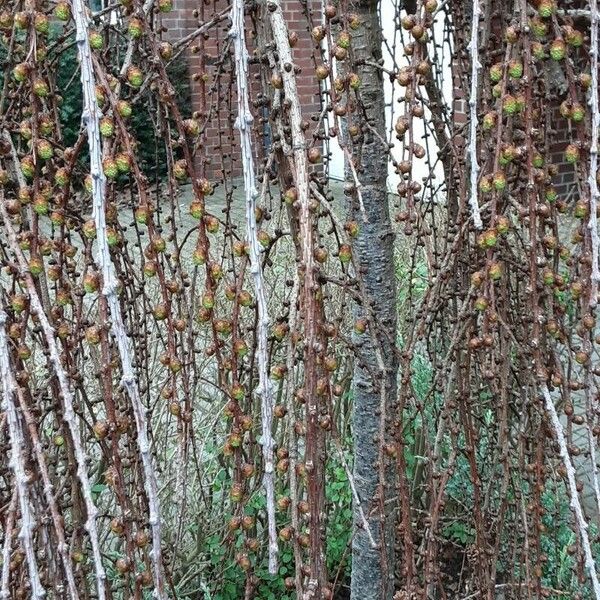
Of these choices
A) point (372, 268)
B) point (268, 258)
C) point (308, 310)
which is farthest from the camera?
point (372, 268)

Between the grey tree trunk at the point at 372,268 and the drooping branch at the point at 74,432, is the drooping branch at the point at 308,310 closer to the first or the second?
the drooping branch at the point at 74,432

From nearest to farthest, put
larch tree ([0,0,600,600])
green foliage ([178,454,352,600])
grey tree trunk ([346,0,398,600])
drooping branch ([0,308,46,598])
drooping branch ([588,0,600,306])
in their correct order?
drooping branch ([0,308,46,598])
larch tree ([0,0,600,600])
drooping branch ([588,0,600,306])
grey tree trunk ([346,0,398,600])
green foliage ([178,454,352,600])

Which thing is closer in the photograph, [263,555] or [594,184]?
[594,184]

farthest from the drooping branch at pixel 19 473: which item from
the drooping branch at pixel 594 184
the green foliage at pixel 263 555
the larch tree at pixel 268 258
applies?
the green foliage at pixel 263 555

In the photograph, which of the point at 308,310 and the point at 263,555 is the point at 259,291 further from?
the point at 263,555

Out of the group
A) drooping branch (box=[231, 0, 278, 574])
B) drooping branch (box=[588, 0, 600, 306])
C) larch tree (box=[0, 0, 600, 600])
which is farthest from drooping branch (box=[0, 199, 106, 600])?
drooping branch (box=[588, 0, 600, 306])

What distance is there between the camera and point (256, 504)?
10.1ft

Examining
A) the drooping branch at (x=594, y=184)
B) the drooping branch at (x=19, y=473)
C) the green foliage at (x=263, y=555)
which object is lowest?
the green foliage at (x=263, y=555)

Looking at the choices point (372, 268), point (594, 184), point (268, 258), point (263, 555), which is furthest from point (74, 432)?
point (263, 555)

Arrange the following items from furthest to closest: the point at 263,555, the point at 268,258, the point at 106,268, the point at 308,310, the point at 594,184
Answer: the point at 263,555 → the point at 268,258 → the point at 594,184 → the point at 308,310 → the point at 106,268

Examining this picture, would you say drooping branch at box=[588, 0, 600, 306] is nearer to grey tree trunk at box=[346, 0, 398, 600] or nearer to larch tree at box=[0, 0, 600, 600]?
larch tree at box=[0, 0, 600, 600]

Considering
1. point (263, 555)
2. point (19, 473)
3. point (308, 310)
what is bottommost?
point (263, 555)

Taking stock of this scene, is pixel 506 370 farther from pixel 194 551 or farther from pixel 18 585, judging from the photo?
pixel 194 551

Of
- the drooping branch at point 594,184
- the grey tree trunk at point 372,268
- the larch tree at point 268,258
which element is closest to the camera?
the larch tree at point 268,258
